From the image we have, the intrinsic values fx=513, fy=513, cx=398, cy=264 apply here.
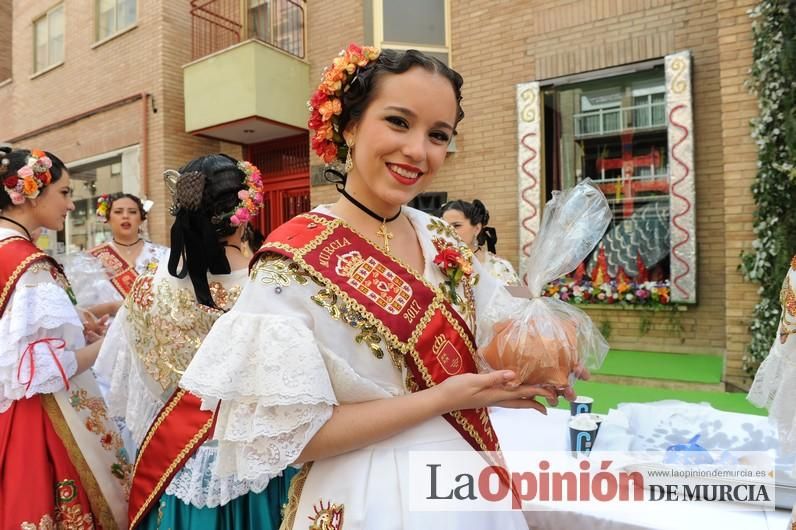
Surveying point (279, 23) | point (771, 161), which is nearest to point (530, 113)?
point (771, 161)

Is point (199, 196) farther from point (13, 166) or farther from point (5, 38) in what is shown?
point (5, 38)

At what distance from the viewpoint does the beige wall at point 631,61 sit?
5016mm

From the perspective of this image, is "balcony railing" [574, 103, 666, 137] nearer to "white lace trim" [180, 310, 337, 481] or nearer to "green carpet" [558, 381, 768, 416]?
"green carpet" [558, 381, 768, 416]

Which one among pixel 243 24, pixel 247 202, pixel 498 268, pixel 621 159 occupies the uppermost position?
pixel 243 24

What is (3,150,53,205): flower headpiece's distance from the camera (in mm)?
2393

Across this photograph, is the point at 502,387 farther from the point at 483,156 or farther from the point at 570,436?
the point at 483,156

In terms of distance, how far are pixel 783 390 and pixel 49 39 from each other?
48.3 ft

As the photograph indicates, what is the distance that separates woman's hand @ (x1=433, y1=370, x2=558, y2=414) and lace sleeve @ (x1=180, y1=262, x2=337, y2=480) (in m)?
0.24

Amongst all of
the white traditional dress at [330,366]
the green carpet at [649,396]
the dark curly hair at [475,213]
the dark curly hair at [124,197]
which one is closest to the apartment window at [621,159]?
the green carpet at [649,396]

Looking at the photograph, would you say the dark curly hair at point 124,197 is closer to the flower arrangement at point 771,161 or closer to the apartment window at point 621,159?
the apartment window at point 621,159

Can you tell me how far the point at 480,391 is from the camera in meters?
1.12

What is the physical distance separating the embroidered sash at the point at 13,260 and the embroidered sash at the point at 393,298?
1606mm

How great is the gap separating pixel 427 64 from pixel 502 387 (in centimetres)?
78

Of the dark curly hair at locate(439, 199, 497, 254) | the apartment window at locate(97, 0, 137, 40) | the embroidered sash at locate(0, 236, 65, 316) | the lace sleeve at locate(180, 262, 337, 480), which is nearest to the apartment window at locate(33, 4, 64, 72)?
the apartment window at locate(97, 0, 137, 40)
